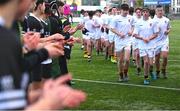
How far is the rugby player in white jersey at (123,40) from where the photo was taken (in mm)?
12711

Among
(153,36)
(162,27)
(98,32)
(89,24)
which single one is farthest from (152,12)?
(98,32)

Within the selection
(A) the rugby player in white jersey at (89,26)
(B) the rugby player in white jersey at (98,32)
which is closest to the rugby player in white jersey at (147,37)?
(A) the rugby player in white jersey at (89,26)

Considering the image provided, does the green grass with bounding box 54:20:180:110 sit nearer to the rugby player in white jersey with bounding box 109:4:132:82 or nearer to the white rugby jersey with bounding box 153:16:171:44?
the rugby player in white jersey with bounding box 109:4:132:82

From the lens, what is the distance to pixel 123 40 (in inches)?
514

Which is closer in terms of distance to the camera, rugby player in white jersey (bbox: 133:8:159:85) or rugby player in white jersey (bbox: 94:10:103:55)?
rugby player in white jersey (bbox: 133:8:159:85)

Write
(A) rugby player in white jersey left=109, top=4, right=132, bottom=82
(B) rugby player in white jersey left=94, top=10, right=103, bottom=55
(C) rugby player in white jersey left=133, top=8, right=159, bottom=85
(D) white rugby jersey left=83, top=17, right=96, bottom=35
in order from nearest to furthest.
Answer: (A) rugby player in white jersey left=109, top=4, right=132, bottom=82 → (C) rugby player in white jersey left=133, top=8, right=159, bottom=85 → (D) white rugby jersey left=83, top=17, right=96, bottom=35 → (B) rugby player in white jersey left=94, top=10, right=103, bottom=55

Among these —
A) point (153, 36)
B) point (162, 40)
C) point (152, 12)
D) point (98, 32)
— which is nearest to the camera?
point (153, 36)

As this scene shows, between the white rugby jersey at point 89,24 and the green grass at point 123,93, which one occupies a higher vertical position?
the white rugby jersey at point 89,24

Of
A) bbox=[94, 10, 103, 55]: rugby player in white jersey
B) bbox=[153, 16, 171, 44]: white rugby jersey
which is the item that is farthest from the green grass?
bbox=[94, 10, 103, 55]: rugby player in white jersey

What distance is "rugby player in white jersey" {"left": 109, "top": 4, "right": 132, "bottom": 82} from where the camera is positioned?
12.7 m

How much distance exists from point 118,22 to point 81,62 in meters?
4.93

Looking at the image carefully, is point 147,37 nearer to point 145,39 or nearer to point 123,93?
point 145,39

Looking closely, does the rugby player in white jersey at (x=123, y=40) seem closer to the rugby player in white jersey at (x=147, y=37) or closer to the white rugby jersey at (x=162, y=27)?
the rugby player in white jersey at (x=147, y=37)

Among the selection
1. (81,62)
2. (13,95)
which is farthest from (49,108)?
(81,62)
